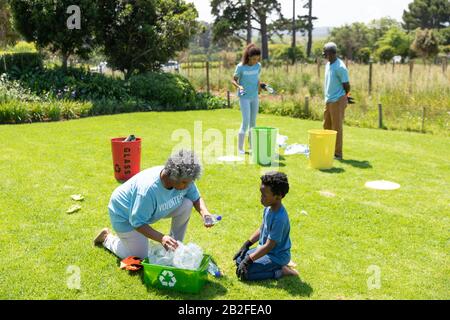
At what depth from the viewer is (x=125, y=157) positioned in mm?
7148

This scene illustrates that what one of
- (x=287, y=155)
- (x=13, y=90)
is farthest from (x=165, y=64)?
(x=287, y=155)

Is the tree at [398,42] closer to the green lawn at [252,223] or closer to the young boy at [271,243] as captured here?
the green lawn at [252,223]

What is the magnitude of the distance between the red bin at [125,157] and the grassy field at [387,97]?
303 inches

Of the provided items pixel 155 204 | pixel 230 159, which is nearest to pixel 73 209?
pixel 155 204

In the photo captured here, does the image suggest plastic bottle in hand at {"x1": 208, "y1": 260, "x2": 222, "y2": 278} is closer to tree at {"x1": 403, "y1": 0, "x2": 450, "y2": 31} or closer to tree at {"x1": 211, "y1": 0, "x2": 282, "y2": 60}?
tree at {"x1": 211, "y1": 0, "x2": 282, "y2": 60}

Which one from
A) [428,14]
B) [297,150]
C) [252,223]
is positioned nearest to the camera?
[252,223]

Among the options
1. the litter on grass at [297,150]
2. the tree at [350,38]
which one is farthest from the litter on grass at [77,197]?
the tree at [350,38]

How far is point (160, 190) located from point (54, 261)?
1.38 m

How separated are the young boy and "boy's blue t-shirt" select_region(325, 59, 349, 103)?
4752mm

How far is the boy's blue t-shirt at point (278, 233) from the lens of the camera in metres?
4.00

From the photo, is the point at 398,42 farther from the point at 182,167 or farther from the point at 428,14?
the point at 182,167

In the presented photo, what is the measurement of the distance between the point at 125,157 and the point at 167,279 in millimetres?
3509

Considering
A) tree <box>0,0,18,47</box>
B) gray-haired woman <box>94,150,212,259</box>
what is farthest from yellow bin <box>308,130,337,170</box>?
tree <box>0,0,18,47</box>
